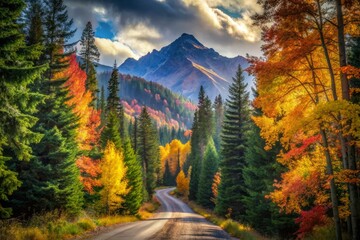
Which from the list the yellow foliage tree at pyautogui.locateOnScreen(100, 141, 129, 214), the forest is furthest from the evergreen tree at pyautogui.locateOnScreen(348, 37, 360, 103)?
the yellow foliage tree at pyautogui.locateOnScreen(100, 141, 129, 214)

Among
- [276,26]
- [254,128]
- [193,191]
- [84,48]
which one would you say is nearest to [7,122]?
[276,26]

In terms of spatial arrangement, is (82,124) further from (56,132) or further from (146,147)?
(146,147)

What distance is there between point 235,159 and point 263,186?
403 inches

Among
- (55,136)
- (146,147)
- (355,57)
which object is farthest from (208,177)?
(355,57)

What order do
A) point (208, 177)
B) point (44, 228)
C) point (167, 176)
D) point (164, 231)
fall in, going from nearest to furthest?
point (44, 228) < point (164, 231) < point (208, 177) < point (167, 176)

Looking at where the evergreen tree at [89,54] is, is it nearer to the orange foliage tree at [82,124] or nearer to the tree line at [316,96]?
the orange foliage tree at [82,124]

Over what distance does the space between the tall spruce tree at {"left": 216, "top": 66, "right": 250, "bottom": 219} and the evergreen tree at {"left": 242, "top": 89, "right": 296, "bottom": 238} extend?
675cm

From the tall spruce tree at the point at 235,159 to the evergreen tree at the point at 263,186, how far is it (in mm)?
6747

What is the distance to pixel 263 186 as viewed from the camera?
85.0ft

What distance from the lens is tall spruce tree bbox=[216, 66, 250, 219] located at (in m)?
34.9

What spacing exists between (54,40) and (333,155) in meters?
21.5

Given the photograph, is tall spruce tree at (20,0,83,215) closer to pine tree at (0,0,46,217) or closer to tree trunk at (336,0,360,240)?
pine tree at (0,0,46,217)

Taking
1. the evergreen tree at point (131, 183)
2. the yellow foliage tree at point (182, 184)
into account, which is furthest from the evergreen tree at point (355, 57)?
the yellow foliage tree at point (182, 184)

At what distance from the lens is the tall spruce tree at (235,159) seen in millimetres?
34906
